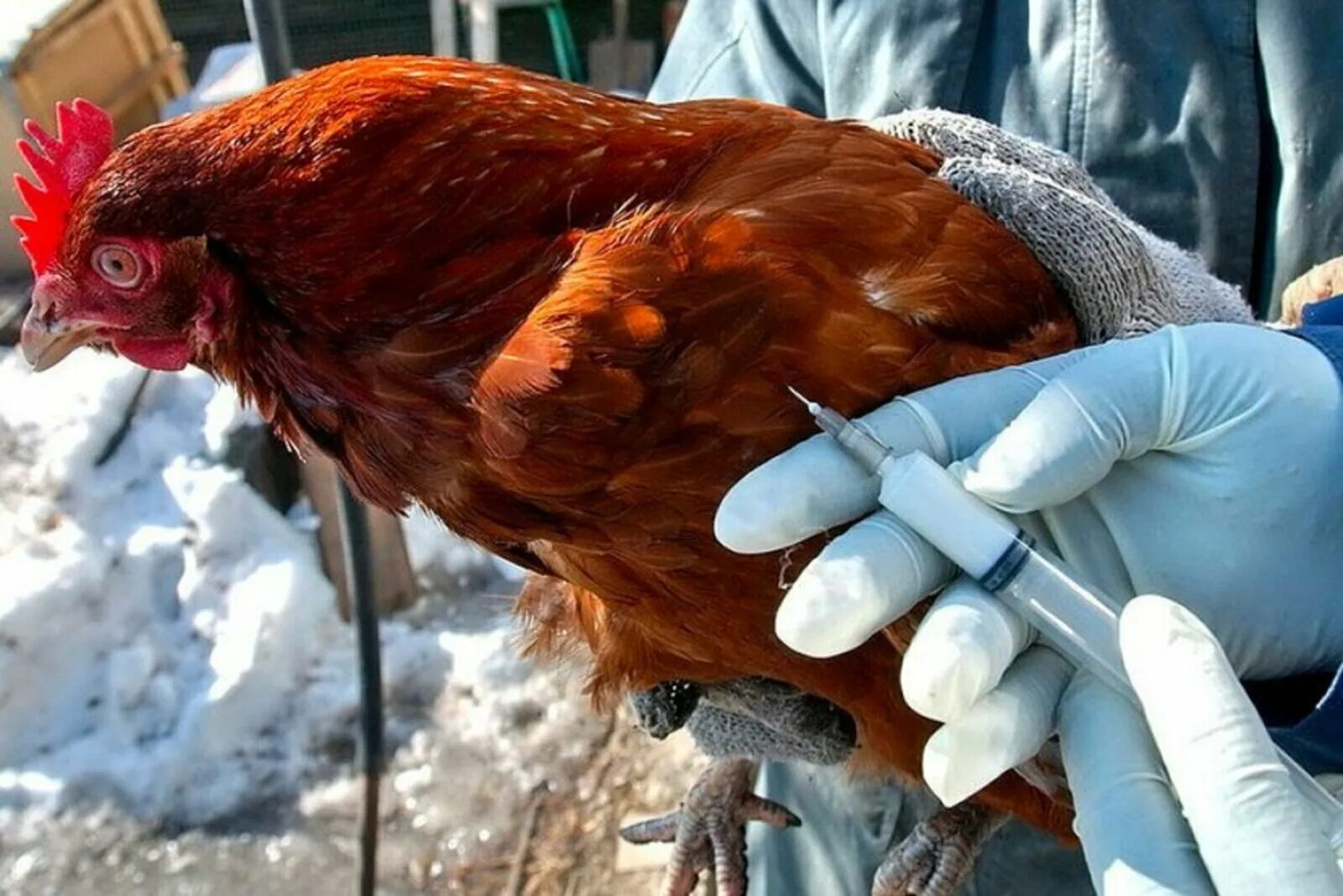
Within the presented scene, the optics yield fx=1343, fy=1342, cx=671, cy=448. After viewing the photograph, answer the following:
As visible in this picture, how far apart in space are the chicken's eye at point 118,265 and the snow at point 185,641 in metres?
2.05

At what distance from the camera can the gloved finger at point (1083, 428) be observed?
103cm

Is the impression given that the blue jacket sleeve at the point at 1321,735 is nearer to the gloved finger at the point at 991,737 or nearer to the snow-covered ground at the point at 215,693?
the gloved finger at the point at 991,737

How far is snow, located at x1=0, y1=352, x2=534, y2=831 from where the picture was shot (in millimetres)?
3207

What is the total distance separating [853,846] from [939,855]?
7.0 inches

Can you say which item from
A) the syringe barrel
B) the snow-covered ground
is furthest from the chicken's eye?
the snow-covered ground

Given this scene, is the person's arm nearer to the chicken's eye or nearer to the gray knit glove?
the gray knit glove

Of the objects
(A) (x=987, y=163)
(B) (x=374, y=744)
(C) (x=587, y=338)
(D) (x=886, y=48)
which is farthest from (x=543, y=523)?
(B) (x=374, y=744)

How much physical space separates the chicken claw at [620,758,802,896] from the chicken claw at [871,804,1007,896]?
27 centimetres

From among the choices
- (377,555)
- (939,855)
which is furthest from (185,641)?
(939,855)

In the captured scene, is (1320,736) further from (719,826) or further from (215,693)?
(215,693)

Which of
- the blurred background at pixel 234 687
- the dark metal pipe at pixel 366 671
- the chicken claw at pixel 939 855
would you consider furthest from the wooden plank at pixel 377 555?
the chicken claw at pixel 939 855

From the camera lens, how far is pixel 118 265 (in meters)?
1.24

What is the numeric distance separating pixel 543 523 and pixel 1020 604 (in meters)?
0.40

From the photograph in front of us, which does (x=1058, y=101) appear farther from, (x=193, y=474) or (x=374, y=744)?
(x=193, y=474)
